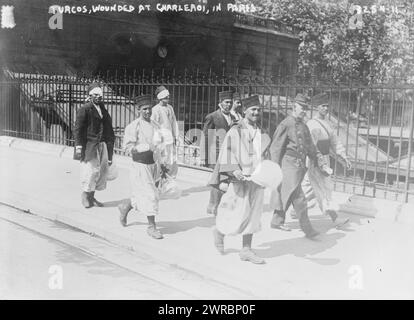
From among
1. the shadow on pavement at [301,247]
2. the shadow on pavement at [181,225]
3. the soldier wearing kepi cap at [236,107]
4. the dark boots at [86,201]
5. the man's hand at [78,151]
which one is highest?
the soldier wearing kepi cap at [236,107]

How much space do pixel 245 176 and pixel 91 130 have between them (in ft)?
11.3

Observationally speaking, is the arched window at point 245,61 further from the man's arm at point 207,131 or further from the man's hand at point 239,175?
the man's hand at point 239,175

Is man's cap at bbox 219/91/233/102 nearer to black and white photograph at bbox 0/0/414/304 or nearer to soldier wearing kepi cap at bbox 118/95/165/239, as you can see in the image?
black and white photograph at bbox 0/0/414/304

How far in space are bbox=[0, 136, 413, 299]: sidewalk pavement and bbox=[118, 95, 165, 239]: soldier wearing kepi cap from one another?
0.34 m

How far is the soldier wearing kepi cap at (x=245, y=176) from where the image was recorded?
5633 millimetres

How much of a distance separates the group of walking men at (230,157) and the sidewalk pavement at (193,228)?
217mm

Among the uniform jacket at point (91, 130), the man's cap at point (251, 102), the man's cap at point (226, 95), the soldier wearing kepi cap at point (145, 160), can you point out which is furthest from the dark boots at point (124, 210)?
the man's cap at point (226, 95)

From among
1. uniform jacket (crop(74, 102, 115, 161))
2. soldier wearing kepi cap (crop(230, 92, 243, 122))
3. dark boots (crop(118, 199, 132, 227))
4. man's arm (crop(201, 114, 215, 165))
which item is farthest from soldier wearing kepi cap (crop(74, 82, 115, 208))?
soldier wearing kepi cap (crop(230, 92, 243, 122))

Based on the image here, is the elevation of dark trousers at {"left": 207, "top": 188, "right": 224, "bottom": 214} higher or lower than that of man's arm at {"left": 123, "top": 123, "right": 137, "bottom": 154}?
lower

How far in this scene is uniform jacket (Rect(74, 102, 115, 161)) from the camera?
26.7 feet

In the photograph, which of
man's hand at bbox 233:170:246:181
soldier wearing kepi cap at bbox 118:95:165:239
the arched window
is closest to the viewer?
man's hand at bbox 233:170:246:181
